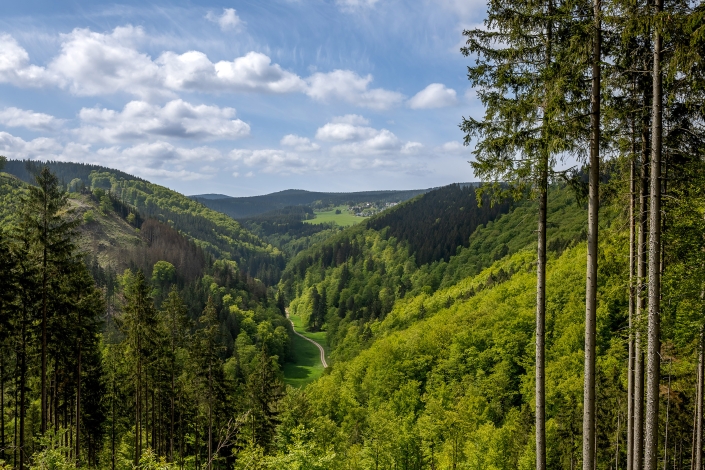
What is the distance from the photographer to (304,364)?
347 feet

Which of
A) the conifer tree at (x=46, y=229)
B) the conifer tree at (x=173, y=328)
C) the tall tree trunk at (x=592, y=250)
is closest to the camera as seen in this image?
the tall tree trunk at (x=592, y=250)

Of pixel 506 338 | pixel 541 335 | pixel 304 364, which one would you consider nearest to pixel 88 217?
pixel 304 364

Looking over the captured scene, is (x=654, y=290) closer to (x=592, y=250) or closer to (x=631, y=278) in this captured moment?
(x=592, y=250)

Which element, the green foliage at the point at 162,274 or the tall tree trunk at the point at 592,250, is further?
the green foliage at the point at 162,274

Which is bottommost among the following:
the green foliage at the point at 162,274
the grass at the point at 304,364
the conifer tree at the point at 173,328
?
the grass at the point at 304,364

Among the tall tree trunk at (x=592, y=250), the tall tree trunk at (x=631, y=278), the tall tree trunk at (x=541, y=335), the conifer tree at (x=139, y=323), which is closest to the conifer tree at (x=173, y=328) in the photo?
the conifer tree at (x=139, y=323)

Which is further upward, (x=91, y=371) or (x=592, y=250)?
(x=592, y=250)

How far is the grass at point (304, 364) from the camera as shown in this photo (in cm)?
9431

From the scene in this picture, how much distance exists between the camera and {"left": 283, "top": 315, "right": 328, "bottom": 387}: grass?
309 ft

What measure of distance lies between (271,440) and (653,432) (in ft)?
107

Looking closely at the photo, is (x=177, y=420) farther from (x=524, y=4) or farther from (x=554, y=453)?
(x=524, y=4)

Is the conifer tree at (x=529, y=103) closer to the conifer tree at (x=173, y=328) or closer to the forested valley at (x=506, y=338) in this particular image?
the forested valley at (x=506, y=338)

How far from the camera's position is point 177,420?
1467 inches

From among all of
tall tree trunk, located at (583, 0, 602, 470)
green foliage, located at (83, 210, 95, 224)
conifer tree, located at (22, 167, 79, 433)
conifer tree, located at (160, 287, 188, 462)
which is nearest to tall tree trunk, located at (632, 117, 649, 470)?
tall tree trunk, located at (583, 0, 602, 470)
